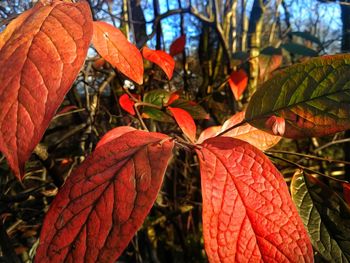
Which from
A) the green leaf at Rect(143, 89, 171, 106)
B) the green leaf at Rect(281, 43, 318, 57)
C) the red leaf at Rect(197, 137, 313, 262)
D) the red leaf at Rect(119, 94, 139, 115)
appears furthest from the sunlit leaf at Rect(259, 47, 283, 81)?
the red leaf at Rect(197, 137, 313, 262)

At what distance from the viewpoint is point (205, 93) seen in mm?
1484

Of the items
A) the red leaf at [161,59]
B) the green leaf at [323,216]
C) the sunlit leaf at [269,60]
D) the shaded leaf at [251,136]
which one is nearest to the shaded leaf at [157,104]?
the red leaf at [161,59]

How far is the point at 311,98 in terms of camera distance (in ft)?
1.40

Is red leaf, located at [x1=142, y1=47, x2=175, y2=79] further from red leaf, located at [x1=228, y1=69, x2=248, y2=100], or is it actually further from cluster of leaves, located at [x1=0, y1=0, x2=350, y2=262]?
red leaf, located at [x1=228, y1=69, x2=248, y2=100]

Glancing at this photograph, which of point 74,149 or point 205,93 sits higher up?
point 205,93

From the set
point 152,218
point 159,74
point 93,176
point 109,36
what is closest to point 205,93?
point 159,74

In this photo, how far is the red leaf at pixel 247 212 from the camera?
1.16ft

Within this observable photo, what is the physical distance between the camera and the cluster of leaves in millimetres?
295

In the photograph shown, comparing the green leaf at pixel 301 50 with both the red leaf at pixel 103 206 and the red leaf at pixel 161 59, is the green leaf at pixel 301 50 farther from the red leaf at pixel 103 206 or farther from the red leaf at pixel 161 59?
the red leaf at pixel 103 206

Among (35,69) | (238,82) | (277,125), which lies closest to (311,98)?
(277,125)

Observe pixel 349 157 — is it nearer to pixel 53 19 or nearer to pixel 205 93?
pixel 205 93

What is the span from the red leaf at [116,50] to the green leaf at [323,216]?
0.26 metres

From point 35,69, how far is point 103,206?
0.41ft

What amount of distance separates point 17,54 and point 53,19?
2.0 inches
